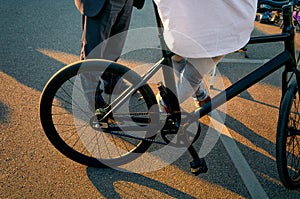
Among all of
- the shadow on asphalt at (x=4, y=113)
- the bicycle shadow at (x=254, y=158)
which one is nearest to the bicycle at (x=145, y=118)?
the bicycle shadow at (x=254, y=158)

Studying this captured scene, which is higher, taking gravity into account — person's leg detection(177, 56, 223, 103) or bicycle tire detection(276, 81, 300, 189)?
person's leg detection(177, 56, 223, 103)

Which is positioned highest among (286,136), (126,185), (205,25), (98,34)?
(205,25)

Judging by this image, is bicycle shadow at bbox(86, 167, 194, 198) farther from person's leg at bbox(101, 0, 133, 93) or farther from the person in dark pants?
person's leg at bbox(101, 0, 133, 93)

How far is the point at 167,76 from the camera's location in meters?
1.71

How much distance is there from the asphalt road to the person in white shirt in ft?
3.15

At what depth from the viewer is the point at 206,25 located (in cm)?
139

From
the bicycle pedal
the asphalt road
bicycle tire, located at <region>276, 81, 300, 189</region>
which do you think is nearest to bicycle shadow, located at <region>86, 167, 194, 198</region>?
the asphalt road

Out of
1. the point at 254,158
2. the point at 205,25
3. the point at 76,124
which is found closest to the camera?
the point at 205,25

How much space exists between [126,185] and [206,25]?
1.21 m

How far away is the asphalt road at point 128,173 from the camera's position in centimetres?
193

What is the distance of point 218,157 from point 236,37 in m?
1.05

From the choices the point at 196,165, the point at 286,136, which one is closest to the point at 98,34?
the point at 196,165

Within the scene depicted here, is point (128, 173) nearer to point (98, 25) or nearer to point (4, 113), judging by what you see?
point (98, 25)

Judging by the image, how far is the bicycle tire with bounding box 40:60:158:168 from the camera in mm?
1658
